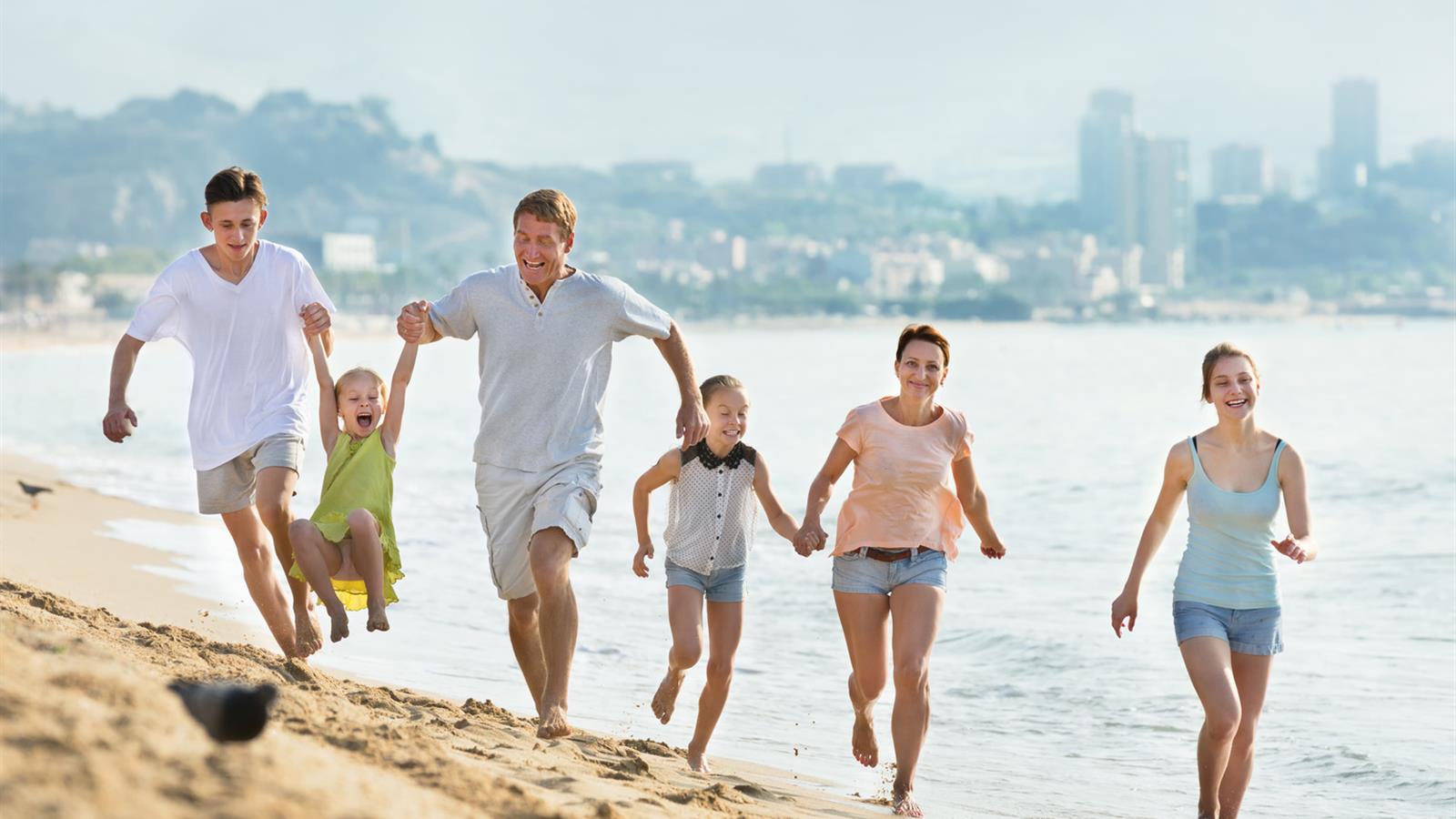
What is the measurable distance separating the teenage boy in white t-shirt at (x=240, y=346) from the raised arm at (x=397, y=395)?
32 centimetres

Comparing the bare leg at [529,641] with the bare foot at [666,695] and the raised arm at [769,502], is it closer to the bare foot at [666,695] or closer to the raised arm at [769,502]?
the bare foot at [666,695]

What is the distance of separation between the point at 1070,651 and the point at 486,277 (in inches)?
219

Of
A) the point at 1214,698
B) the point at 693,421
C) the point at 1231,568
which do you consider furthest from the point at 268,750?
the point at 1231,568

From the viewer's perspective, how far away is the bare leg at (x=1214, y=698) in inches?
198

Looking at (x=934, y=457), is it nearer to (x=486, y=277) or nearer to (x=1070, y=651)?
(x=486, y=277)

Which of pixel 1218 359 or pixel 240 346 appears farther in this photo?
pixel 240 346

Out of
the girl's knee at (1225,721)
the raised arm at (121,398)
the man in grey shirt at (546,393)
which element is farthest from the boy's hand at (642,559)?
the girl's knee at (1225,721)

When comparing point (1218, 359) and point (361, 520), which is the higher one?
point (1218, 359)

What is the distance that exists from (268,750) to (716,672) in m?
2.92

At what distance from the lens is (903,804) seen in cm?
546

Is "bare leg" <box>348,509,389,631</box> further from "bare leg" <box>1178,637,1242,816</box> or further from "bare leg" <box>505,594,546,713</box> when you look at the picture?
"bare leg" <box>1178,637,1242,816</box>

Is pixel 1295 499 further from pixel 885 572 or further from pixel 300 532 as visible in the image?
pixel 300 532

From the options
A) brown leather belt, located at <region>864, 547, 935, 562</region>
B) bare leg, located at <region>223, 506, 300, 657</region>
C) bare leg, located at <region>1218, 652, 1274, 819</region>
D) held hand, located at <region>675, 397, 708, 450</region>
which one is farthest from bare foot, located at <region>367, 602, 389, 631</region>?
bare leg, located at <region>1218, 652, 1274, 819</region>

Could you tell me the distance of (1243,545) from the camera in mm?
5148
